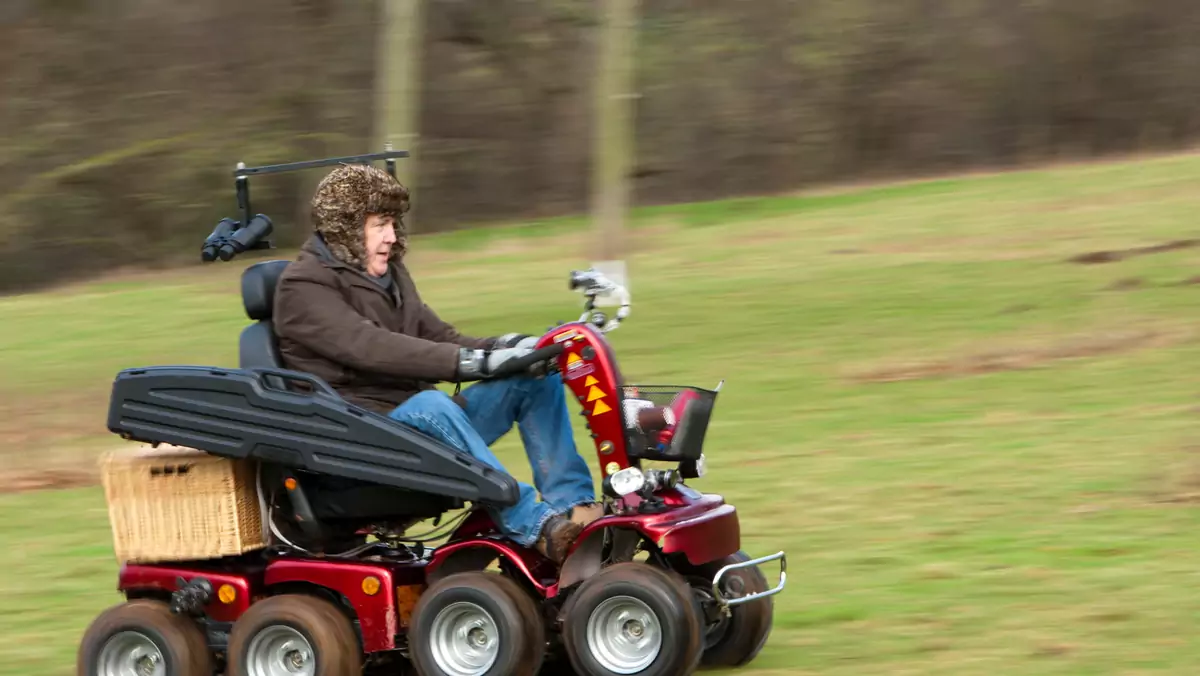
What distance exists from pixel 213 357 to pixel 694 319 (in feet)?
14.8

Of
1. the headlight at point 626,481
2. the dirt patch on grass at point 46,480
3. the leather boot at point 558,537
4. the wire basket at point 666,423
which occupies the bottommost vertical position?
the dirt patch on grass at point 46,480

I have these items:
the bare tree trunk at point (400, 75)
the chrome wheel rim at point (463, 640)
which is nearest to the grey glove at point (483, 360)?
the chrome wheel rim at point (463, 640)

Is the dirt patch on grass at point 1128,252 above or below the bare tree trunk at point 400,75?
below

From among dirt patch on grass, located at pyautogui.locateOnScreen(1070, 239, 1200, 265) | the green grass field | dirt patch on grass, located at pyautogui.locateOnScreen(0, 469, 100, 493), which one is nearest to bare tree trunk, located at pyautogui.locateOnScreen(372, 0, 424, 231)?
the green grass field

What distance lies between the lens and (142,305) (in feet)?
68.1

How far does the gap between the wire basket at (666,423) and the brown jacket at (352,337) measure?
60 cm

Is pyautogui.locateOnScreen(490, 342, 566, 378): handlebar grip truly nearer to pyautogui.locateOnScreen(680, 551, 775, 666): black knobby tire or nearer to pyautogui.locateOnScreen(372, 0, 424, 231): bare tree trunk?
pyautogui.locateOnScreen(680, 551, 775, 666): black knobby tire

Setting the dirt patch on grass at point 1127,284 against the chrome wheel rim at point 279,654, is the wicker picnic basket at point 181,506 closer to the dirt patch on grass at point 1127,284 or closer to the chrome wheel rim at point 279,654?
the chrome wheel rim at point 279,654

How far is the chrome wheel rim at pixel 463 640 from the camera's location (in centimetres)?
562

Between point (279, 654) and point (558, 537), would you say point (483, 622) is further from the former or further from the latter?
point (279, 654)

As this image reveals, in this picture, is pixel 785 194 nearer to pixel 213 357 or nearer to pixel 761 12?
pixel 761 12

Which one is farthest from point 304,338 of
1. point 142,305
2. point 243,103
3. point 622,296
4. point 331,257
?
point 243,103

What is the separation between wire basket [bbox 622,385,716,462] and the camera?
5637mm

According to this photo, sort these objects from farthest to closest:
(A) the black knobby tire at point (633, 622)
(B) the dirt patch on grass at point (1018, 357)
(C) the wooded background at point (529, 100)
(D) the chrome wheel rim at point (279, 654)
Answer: (C) the wooded background at point (529, 100)
(B) the dirt patch on grass at point (1018, 357)
(D) the chrome wheel rim at point (279, 654)
(A) the black knobby tire at point (633, 622)
